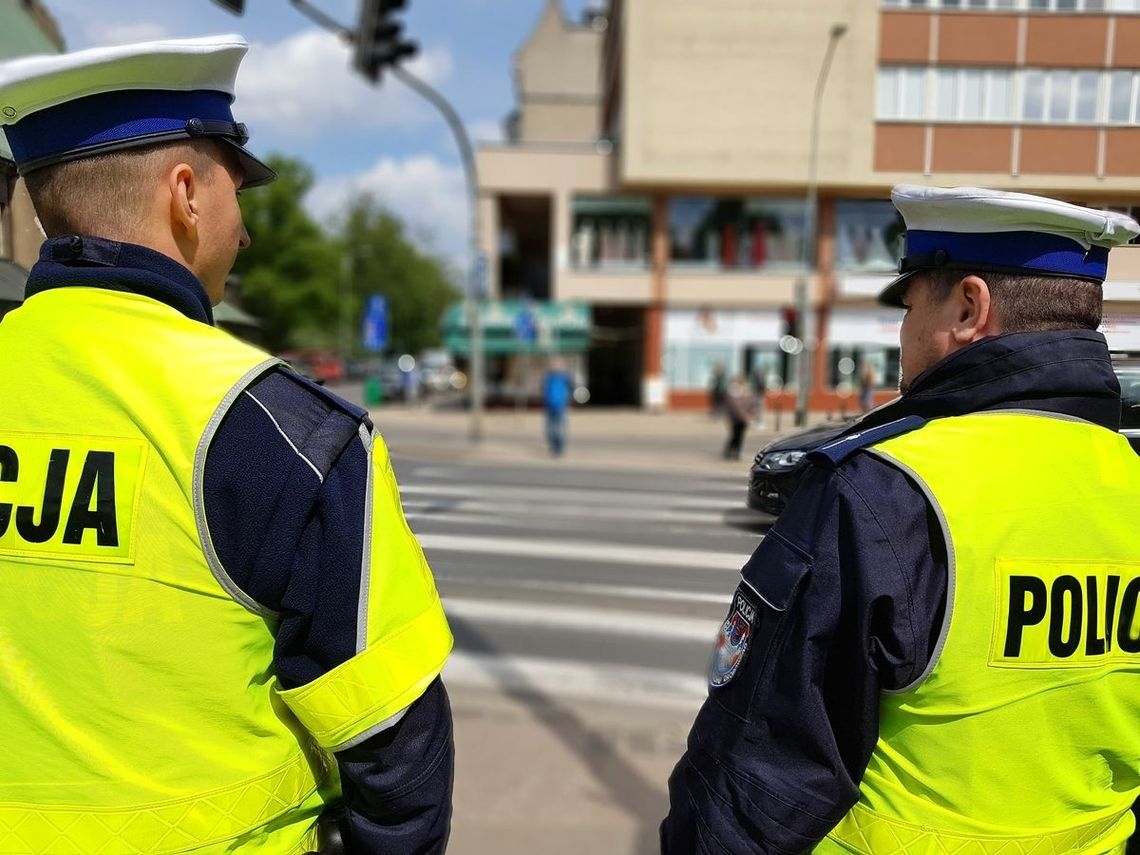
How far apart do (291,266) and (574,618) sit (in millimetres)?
50378

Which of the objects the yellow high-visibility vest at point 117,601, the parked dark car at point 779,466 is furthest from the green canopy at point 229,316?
the parked dark car at point 779,466

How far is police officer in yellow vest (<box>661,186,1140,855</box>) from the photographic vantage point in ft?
4.16

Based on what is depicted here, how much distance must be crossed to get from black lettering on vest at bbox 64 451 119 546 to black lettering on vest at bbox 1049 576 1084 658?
55.5 inches

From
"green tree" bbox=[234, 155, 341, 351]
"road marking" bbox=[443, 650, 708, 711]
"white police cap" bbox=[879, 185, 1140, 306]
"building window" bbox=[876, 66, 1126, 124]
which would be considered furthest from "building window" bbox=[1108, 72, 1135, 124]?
"green tree" bbox=[234, 155, 341, 351]

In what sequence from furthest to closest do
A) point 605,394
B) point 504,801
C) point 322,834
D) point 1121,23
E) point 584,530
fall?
point 605,394, point 584,530, point 504,801, point 1121,23, point 322,834

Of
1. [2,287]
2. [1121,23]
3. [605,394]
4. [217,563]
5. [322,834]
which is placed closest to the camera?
[217,563]

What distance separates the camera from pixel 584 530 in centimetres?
664

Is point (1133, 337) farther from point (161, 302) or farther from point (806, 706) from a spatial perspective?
point (161, 302)

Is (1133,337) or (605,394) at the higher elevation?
(1133,337)

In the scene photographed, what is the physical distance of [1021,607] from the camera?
4.20 feet

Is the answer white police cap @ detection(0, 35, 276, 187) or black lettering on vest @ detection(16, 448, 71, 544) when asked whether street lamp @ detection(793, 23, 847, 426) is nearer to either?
white police cap @ detection(0, 35, 276, 187)

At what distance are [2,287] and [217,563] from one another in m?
1.09

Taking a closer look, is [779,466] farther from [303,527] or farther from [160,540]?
[160,540]

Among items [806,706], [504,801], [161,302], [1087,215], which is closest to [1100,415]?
[1087,215]
